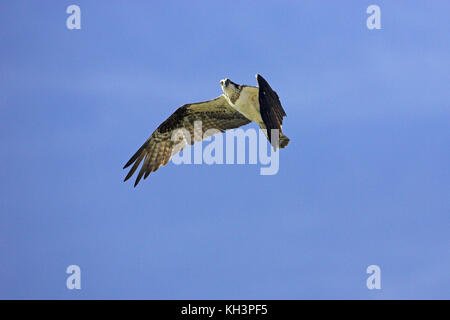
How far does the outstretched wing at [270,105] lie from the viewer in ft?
61.8

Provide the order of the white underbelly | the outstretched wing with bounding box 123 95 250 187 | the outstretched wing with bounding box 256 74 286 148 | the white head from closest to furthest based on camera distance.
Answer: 1. the outstretched wing with bounding box 256 74 286 148
2. the white underbelly
3. the white head
4. the outstretched wing with bounding box 123 95 250 187

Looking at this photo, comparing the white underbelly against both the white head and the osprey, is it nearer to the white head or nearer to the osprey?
the osprey

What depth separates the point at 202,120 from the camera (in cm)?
2158

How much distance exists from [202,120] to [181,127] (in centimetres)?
58

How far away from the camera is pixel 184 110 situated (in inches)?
841

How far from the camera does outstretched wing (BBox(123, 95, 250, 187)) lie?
21266 mm

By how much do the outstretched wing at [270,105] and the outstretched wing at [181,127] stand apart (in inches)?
86.8

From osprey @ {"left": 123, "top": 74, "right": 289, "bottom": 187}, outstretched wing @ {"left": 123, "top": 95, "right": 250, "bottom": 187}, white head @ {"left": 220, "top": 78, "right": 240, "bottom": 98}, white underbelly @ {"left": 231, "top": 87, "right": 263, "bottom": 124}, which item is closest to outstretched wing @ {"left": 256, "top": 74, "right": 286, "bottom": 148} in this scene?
white underbelly @ {"left": 231, "top": 87, "right": 263, "bottom": 124}

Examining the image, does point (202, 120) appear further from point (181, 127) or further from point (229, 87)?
point (229, 87)

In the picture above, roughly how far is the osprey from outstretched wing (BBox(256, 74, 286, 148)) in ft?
2.44

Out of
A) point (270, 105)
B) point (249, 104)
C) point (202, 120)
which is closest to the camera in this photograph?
point (270, 105)

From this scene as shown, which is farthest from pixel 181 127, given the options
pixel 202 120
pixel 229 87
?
pixel 229 87
